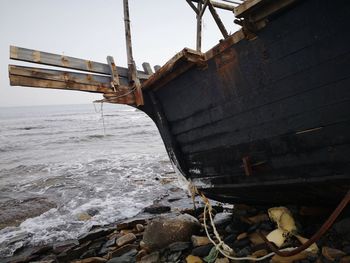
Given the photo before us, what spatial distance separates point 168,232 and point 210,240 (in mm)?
1113

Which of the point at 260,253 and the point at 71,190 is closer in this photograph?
the point at 260,253

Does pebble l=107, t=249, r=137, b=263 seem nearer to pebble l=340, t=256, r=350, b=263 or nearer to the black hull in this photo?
the black hull

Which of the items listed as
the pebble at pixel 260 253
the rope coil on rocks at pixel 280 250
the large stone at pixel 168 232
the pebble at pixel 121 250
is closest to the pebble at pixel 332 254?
the rope coil on rocks at pixel 280 250

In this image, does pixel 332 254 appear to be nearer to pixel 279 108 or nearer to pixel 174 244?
pixel 279 108

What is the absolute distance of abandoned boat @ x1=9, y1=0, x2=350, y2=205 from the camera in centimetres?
278

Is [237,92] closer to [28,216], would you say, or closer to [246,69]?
[246,69]

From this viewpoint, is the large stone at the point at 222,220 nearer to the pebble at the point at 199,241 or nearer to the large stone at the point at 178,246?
the pebble at the point at 199,241

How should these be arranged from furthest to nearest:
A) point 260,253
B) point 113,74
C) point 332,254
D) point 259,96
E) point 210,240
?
1. point 113,74
2. point 210,240
3. point 260,253
4. point 259,96
5. point 332,254

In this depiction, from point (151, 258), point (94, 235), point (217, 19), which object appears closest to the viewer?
point (151, 258)

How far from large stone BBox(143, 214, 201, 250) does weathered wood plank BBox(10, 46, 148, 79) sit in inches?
117

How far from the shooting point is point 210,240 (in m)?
3.91

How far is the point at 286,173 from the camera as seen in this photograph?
3373 millimetres

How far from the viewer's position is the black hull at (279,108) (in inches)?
108

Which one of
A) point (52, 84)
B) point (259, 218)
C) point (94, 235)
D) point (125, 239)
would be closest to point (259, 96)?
point (259, 218)
